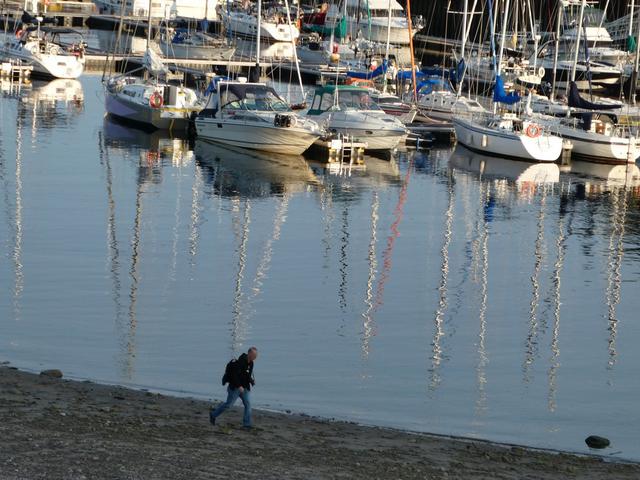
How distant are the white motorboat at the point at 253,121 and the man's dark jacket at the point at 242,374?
33.1 meters

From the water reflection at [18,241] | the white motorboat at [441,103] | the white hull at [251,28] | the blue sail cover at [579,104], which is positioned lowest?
the water reflection at [18,241]

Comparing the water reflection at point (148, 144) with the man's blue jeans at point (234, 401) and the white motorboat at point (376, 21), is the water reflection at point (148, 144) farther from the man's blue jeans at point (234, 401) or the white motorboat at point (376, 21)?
the white motorboat at point (376, 21)

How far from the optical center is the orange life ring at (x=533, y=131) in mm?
54562

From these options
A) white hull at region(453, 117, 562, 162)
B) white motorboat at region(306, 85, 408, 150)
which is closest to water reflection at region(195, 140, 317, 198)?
white motorboat at region(306, 85, 408, 150)

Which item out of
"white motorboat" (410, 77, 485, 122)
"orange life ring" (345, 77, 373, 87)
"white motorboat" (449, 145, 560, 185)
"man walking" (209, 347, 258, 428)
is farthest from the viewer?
"orange life ring" (345, 77, 373, 87)

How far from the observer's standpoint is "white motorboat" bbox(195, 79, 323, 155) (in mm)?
51469

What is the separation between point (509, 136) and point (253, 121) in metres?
10.2

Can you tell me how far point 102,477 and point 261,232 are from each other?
2208cm

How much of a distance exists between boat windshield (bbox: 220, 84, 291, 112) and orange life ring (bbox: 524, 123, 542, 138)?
9.48 m

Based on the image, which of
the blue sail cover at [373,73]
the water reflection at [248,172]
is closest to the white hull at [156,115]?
the water reflection at [248,172]

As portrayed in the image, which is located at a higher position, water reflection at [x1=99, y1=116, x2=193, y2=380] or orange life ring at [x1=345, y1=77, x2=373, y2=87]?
orange life ring at [x1=345, y1=77, x2=373, y2=87]

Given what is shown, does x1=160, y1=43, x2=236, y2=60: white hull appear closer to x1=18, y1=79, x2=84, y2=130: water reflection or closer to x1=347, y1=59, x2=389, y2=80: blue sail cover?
x1=18, y1=79, x2=84, y2=130: water reflection

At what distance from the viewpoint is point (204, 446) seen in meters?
17.6

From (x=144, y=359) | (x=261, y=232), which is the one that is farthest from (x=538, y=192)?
(x=144, y=359)
